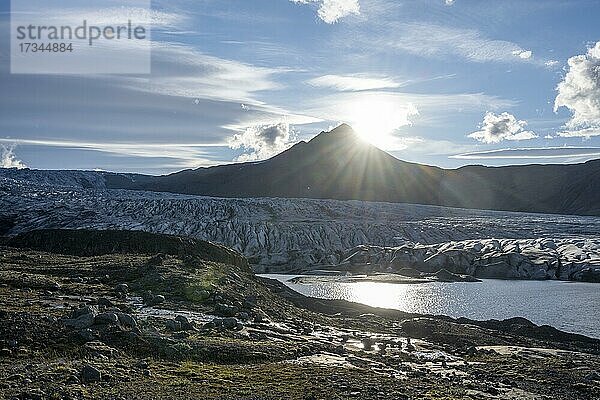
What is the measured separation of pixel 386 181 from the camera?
157000mm

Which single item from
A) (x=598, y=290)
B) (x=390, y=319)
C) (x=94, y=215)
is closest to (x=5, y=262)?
(x=390, y=319)

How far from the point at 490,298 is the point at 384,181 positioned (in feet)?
382

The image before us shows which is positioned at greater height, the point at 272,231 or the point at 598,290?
the point at 272,231

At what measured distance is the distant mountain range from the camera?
500ft

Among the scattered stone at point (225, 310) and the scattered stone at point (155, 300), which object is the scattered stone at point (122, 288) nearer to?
the scattered stone at point (155, 300)

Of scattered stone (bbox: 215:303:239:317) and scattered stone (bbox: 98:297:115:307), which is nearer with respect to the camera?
scattered stone (bbox: 98:297:115:307)

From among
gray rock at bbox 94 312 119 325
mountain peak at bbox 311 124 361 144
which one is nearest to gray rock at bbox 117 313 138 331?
gray rock at bbox 94 312 119 325

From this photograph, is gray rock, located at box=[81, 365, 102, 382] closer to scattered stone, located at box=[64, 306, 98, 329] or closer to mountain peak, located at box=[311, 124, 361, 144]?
scattered stone, located at box=[64, 306, 98, 329]

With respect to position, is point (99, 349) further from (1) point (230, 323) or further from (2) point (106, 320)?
(1) point (230, 323)

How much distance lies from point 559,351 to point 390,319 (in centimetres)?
799

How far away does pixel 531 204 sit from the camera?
15412 centimetres

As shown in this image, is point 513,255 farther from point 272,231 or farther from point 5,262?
point 5,262

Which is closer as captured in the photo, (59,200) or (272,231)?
(272,231)

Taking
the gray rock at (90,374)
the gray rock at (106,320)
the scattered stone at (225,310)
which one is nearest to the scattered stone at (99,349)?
the gray rock at (106,320)
